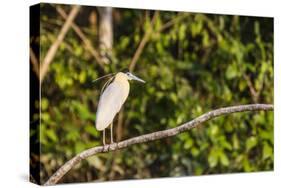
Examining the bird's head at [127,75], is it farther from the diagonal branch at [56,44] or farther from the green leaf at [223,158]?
the green leaf at [223,158]

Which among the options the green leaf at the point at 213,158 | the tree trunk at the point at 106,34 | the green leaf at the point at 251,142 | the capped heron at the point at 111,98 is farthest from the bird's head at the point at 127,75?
the green leaf at the point at 251,142

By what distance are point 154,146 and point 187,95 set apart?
0.44 m

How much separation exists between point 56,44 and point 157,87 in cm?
Answer: 85

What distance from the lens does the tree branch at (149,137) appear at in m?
5.15

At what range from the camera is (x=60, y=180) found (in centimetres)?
530

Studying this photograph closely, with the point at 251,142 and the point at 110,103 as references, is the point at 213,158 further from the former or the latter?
the point at 110,103

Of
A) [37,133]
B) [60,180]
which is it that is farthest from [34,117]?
[60,180]

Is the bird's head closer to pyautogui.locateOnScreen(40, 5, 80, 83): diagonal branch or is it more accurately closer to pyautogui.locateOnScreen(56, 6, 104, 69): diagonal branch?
pyautogui.locateOnScreen(56, 6, 104, 69): diagonal branch

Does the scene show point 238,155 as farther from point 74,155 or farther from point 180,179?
point 74,155

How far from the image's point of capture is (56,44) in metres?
5.33

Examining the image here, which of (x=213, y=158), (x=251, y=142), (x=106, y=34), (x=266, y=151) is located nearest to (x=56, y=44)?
(x=106, y=34)

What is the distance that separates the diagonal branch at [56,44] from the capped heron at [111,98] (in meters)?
0.44

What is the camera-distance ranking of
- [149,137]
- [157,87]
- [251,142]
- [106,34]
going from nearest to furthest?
[149,137], [106,34], [157,87], [251,142]

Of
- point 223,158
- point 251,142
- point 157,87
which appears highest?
point 157,87
